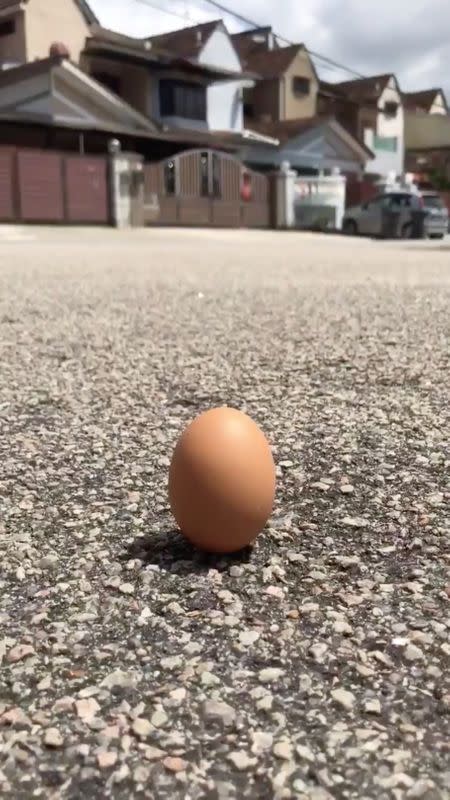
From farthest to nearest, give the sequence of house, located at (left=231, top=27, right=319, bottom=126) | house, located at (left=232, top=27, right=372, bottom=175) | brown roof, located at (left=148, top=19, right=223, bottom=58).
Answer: house, located at (left=231, top=27, right=319, bottom=126), house, located at (left=232, top=27, right=372, bottom=175), brown roof, located at (left=148, top=19, right=223, bottom=58)

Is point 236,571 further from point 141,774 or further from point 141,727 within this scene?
point 141,774

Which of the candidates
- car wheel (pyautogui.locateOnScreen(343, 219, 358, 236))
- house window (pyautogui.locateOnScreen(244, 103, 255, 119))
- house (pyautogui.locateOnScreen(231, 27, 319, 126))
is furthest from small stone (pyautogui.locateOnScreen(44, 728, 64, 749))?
house window (pyautogui.locateOnScreen(244, 103, 255, 119))

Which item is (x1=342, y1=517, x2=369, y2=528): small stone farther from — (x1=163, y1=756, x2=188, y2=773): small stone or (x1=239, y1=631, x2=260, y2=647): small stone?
(x1=163, y1=756, x2=188, y2=773): small stone

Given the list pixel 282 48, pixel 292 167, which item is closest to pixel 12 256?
pixel 292 167

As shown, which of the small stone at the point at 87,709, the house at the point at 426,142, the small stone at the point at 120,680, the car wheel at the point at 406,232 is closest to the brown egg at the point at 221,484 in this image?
the small stone at the point at 120,680

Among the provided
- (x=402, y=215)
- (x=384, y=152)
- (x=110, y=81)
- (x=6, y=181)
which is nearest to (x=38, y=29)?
(x=110, y=81)

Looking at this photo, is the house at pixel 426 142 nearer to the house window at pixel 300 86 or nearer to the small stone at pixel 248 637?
the house window at pixel 300 86

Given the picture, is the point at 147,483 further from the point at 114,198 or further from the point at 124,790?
the point at 114,198
